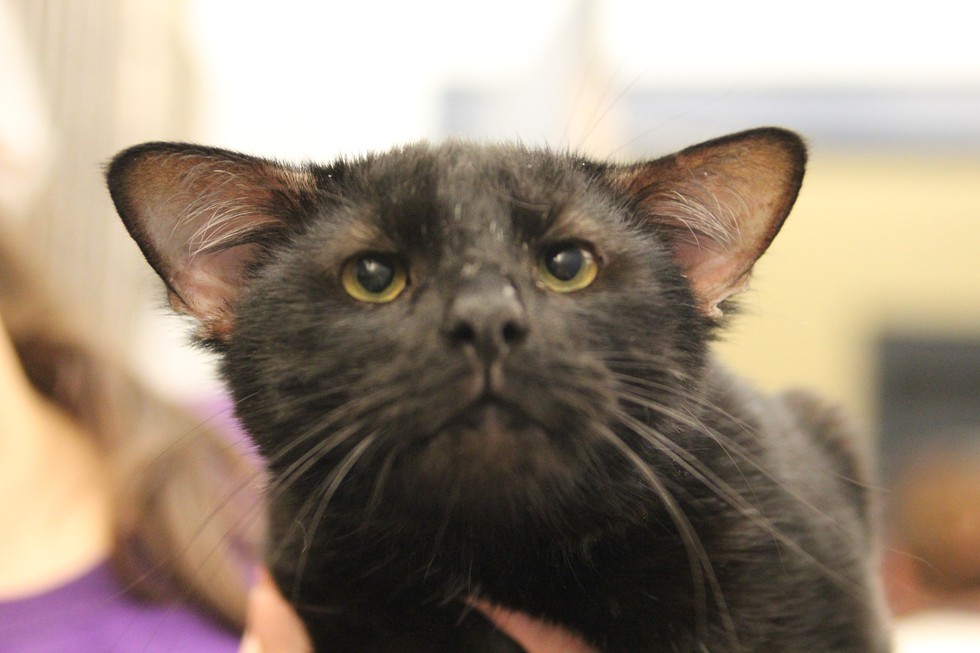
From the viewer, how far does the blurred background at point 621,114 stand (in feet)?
6.40

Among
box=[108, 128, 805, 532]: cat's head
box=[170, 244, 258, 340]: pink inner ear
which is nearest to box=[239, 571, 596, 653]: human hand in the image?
box=[108, 128, 805, 532]: cat's head

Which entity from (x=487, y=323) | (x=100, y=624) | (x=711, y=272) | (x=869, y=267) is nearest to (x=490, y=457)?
(x=487, y=323)

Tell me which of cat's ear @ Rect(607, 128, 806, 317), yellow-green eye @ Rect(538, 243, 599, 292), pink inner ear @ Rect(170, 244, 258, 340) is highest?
cat's ear @ Rect(607, 128, 806, 317)

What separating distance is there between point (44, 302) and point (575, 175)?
3.95 ft

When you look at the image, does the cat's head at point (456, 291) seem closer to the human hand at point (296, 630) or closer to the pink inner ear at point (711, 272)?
the pink inner ear at point (711, 272)

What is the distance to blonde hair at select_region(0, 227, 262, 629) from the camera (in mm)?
1402

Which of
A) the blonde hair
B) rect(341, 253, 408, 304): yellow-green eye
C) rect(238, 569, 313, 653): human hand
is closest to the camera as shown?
rect(341, 253, 408, 304): yellow-green eye

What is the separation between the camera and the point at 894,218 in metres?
3.95

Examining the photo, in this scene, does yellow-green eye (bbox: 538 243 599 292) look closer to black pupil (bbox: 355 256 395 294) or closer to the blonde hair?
black pupil (bbox: 355 256 395 294)

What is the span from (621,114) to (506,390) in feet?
7.39

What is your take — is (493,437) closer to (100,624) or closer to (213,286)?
(213,286)

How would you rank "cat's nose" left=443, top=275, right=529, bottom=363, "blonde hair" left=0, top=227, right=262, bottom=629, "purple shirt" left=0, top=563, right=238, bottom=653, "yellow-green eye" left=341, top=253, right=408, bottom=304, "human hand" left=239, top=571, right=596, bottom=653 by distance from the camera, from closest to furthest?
"cat's nose" left=443, top=275, right=529, bottom=363
"yellow-green eye" left=341, top=253, right=408, bottom=304
"human hand" left=239, top=571, right=596, bottom=653
"purple shirt" left=0, top=563, right=238, bottom=653
"blonde hair" left=0, top=227, right=262, bottom=629

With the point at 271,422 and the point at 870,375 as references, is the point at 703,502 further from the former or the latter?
the point at 870,375

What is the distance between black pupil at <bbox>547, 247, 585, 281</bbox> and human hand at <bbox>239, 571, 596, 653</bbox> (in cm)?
41
